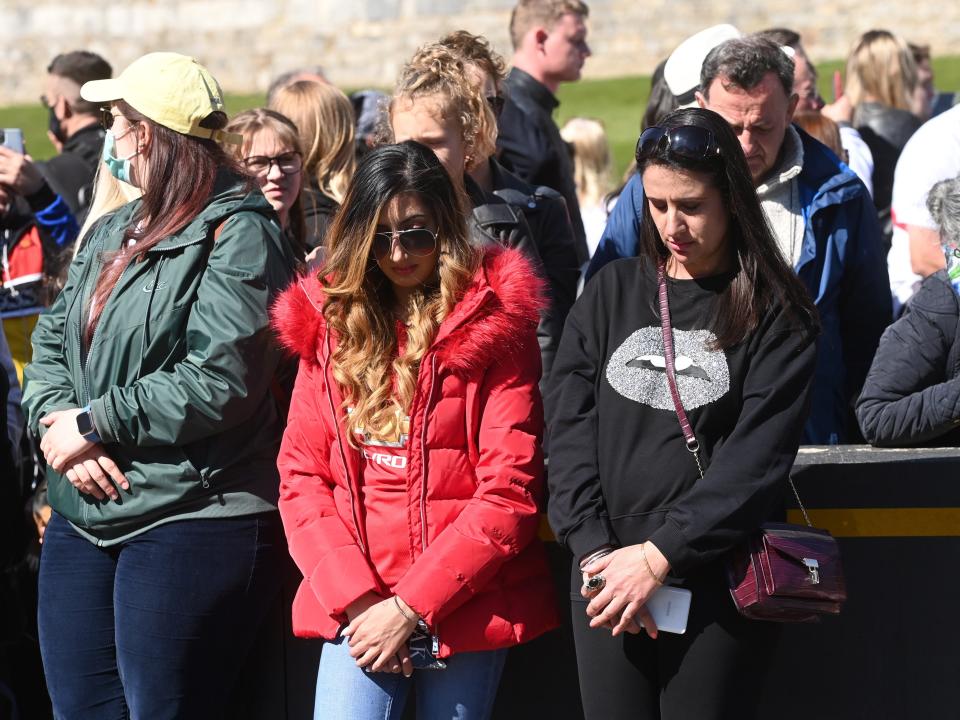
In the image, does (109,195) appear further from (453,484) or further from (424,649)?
(424,649)

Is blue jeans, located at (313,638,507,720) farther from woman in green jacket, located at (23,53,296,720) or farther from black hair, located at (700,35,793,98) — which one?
black hair, located at (700,35,793,98)

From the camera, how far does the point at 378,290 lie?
11.7ft

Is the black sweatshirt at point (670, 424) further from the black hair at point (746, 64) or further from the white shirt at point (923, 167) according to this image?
the white shirt at point (923, 167)

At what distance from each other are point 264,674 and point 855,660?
1.75m

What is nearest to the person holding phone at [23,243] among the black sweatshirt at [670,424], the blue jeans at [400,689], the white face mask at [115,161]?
the white face mask at [115,161]

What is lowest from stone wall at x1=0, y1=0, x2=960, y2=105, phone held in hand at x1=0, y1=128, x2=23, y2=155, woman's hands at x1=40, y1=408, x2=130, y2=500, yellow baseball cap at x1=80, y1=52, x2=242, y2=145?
stone wall at x1=0, y1=0, x2=960, y2=105

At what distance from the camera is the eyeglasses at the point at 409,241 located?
3.43 m

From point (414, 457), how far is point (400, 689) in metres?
0.59

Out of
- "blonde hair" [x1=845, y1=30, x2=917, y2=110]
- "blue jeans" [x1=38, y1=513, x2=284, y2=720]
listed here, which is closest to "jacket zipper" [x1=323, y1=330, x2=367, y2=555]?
"blue jeans" [x1=38, y1=513, x2=284, y2=720]

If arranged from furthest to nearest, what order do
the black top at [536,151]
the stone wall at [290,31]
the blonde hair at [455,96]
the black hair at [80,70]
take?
the stone wall at [290,31], the black hair at [80,70], the black top at [536,151], the blonde hair at [455,96]

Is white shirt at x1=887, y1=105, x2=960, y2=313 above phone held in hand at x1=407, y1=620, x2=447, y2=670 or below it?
above

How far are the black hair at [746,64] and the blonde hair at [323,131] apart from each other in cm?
166

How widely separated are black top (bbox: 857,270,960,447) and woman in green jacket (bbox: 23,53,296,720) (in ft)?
5.79

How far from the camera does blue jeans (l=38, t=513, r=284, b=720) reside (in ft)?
11.9
